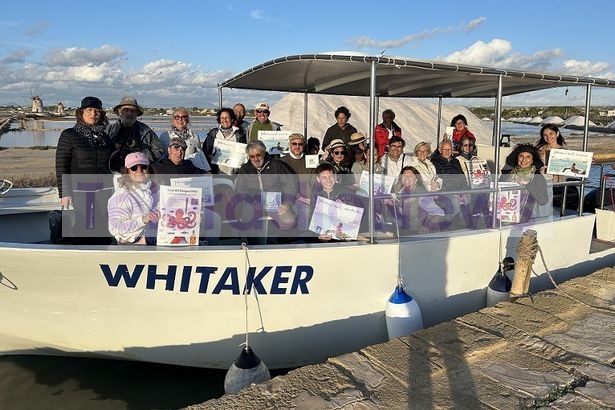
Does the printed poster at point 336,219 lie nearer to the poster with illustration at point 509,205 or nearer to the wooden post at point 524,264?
the wooden post at point 524,264

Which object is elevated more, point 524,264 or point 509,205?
point 509,205

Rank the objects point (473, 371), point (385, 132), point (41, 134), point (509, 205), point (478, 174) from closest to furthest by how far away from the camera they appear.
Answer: point (473, 371), point (509, 205), point (478, 174), point (385, 132), point (41, 134)

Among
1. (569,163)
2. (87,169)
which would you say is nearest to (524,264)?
(569,163)

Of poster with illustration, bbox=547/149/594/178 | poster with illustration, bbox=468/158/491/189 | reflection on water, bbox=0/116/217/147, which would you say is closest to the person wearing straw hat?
poster with illustration, bbox=468/158/491/189

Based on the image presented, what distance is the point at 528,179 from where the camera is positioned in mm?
5992

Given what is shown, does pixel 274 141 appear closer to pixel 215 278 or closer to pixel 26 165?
pixel 215 278

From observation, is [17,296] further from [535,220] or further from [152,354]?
[535,220]

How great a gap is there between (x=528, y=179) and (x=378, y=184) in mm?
2158

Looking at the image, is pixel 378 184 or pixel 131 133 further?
pixel 131 133

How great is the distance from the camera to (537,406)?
335cm

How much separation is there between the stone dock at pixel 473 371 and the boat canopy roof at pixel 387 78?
2419 millimetres

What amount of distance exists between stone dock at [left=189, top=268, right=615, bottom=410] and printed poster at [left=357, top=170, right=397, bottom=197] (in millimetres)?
1424

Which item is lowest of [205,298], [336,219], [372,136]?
[205,298]

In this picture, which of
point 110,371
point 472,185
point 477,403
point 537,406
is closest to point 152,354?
point 110,371
